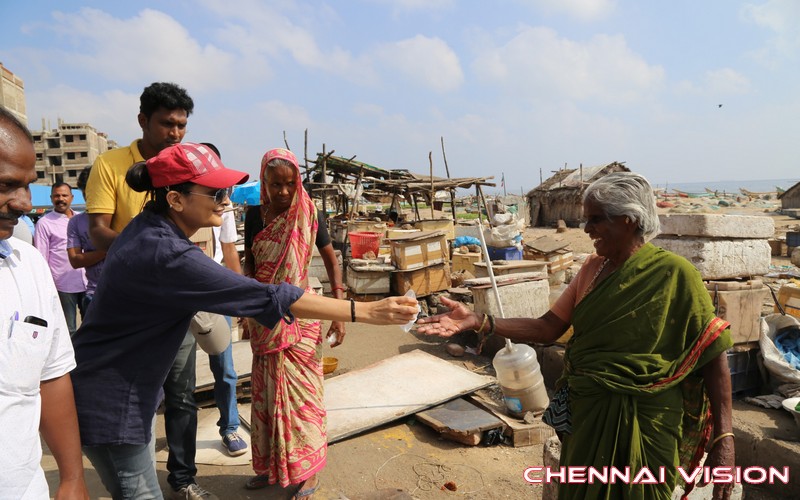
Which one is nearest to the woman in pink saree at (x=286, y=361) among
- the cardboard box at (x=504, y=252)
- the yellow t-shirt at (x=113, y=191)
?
the yellow t-shirt at (x=113, y=191)

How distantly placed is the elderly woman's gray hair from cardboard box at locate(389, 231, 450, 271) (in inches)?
251

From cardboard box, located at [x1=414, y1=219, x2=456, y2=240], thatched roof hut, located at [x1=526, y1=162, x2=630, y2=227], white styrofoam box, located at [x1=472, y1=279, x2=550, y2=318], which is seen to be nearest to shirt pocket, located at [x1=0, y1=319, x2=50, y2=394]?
white styrofoam box, located at [x1=472, y1=279, x2=550, y2=318]

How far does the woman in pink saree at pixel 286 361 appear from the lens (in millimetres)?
2656

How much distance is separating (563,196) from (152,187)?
27858mm

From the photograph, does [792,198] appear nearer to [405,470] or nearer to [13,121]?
[405,470]

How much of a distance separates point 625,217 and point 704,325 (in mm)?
485

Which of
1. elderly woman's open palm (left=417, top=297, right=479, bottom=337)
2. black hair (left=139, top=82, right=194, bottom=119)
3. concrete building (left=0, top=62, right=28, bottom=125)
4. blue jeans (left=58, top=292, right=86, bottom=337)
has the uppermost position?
concrete building (left=0, top=62, right=28, bottom=125)

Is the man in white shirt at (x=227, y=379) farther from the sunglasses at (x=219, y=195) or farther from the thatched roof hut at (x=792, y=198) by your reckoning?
the thatched roof hut at (x=792, y=198)

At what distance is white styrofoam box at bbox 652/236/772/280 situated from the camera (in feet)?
13.3

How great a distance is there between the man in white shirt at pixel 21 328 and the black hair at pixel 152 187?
46 centimetres

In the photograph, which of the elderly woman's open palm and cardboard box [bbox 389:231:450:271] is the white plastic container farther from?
cardboard box [bbox 389:231:450:271]

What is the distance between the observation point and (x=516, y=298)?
6.12 m

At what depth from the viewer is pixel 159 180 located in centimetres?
171

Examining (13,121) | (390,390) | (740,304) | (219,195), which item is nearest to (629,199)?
(219,195)
